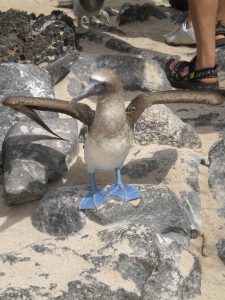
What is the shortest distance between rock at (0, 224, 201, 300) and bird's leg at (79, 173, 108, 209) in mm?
278

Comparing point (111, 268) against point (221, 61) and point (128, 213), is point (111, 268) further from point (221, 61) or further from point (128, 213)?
point (221, 61)

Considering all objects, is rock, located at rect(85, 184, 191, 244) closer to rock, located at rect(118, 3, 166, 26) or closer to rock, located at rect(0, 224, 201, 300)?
rock, located at rect(0, 224, 201, 300)

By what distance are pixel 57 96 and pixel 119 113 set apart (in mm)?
1975

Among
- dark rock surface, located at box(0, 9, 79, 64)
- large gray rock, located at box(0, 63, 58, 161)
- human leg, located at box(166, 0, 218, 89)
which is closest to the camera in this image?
large gray rock, located at box(0, 63, 58, 161)

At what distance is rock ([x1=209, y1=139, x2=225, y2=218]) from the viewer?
12.9 ft

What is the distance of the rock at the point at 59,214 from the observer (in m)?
3.56

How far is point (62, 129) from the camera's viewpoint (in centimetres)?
438

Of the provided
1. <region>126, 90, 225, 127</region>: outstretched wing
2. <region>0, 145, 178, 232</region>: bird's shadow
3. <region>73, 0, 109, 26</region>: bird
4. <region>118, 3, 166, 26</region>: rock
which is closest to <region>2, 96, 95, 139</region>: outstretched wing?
<region>126, 90, 225, 127</region>: outstretched wing

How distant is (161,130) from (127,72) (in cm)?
133

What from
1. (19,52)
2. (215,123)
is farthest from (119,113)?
(19,52)

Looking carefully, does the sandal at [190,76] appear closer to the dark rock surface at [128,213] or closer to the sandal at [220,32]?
the sandal at [220,32]

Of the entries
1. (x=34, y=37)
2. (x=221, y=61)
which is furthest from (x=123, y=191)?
(x=34, y=37)

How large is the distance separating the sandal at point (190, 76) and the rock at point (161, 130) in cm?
88

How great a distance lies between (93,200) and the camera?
140 inches
